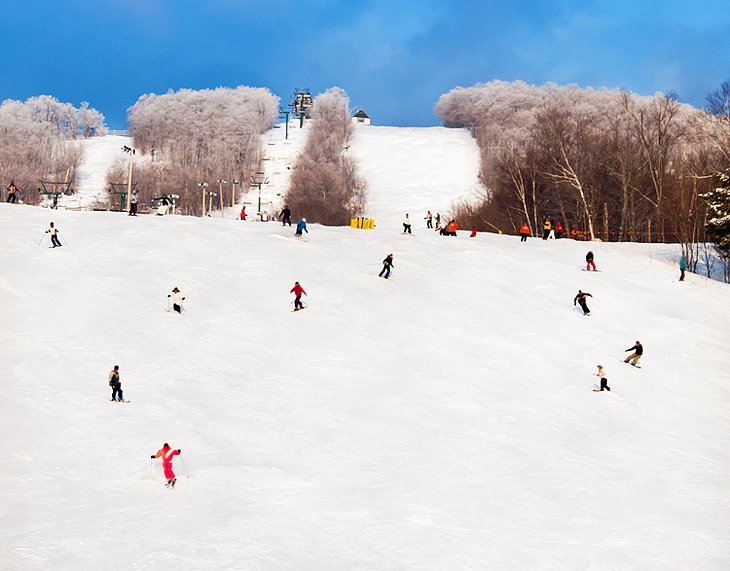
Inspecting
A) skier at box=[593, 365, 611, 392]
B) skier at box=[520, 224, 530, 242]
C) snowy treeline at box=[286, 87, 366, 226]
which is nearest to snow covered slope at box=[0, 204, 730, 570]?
skier at box=[593, 365, 611, 392]

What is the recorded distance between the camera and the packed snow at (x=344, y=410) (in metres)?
14.3

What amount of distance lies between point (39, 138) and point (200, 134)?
2932 centimetres

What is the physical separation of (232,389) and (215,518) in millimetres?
7720

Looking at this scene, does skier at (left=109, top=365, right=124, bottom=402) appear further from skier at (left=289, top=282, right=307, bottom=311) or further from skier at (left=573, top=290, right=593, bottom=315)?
skier at (left=573, top=290, right=593, bottom=315)

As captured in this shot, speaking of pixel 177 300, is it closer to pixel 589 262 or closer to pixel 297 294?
pixel 297 294

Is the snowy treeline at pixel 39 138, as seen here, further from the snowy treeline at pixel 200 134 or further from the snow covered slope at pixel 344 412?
the snow covered slope at pixel 344 412

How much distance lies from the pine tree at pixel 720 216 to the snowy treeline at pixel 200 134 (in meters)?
88.0

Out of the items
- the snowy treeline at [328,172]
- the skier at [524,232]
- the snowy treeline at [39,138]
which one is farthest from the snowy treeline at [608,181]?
the snowy treeline at [39,138]

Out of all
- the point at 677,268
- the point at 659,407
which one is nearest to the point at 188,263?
the point at 659,407

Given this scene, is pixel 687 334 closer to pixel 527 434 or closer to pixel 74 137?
pixel 527 434

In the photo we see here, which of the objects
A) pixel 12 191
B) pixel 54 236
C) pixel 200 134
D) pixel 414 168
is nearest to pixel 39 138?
pixel 200 134

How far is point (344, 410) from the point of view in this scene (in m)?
21.2

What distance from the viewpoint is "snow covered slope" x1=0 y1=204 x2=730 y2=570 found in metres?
14.3

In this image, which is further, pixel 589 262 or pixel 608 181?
pixel 608 181
